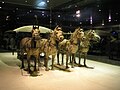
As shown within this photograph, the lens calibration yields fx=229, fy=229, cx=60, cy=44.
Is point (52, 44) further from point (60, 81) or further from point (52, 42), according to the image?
point (60, 81)

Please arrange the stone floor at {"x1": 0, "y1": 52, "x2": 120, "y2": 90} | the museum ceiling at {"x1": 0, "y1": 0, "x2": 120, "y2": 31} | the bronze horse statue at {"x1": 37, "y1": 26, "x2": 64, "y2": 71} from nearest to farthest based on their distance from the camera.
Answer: the stone floor at {"x1": 0, "y1": 52, "x2": 120, "y2": 90}, the bronze horse statue at {"x1": 37, "y1": 26, "x2": 64, "y2": 71}, the museum ceiling at {"x1": 0, "y1": 0, "x2": 120, "y2": 31}

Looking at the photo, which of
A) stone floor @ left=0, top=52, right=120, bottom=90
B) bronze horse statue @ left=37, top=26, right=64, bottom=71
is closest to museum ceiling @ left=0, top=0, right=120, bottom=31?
bronze horse statue @ left=37, top=26, right=64, bottom=71

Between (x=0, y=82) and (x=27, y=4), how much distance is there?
10.3 m

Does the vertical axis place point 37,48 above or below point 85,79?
above

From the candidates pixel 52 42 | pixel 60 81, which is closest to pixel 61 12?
pixel 52 42

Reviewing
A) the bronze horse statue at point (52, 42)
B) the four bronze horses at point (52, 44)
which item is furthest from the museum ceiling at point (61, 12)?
the bronze horse statue at point (52, 42)

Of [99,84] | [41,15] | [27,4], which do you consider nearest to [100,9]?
[27,4]

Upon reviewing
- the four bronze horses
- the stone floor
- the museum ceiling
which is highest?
the museum ceiling

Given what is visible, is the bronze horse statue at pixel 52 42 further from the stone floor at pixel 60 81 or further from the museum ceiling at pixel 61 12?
the museum ceiling at pixel 61 12

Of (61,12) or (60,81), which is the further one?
(61,12)

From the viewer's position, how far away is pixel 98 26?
1567 centimetres

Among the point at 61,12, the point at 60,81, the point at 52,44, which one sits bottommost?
the point at 60,81

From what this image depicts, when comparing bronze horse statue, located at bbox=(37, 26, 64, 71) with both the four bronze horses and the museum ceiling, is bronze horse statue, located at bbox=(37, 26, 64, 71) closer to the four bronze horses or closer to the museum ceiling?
the four bronze horses

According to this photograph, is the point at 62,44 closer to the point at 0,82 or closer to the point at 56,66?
the point at 56,66
